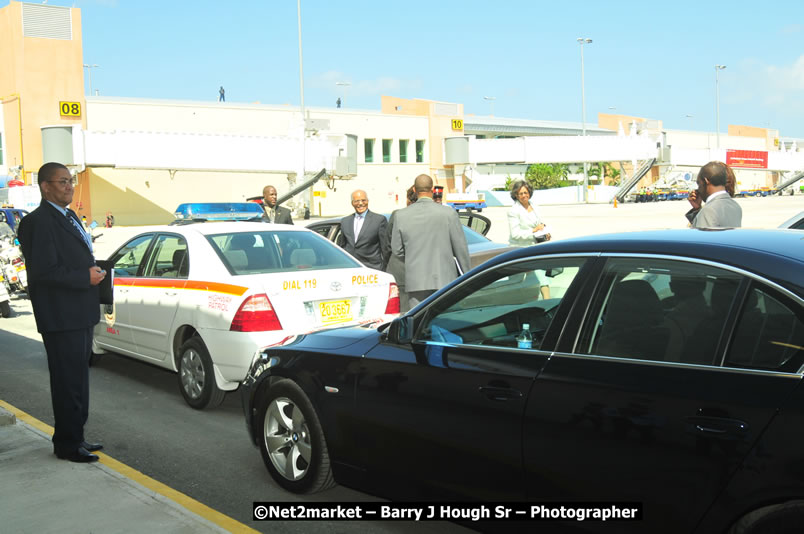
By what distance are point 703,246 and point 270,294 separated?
3787 millimetres

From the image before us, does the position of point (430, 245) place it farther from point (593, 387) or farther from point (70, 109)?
point (70, 109)

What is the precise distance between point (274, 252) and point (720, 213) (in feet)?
12.4

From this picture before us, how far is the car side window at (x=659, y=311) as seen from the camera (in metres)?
2.99

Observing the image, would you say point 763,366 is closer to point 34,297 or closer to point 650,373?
point 650,373

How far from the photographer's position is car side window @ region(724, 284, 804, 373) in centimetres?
273

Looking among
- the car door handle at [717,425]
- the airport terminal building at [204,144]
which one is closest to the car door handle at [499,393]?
the car door handle at [717,425]

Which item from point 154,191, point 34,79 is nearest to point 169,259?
point 34,79

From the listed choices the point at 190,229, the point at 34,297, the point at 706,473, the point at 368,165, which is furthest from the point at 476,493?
the point at 368,165

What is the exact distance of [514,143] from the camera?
71.5 metres

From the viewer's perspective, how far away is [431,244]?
722 cm

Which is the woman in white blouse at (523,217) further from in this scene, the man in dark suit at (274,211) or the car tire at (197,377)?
the car tire at (197,377)

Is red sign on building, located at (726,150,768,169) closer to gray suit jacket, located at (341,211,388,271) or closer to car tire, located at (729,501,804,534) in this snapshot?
gray suit jacket, located at (341,211,388,271)

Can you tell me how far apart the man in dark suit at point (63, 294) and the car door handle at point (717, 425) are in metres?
3.70

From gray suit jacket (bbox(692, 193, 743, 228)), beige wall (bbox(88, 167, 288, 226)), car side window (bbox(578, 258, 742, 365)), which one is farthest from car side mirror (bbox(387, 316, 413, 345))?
beige wall (bbox(88, 167, 288, 226))
